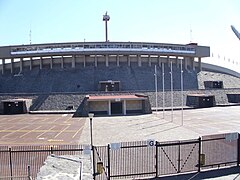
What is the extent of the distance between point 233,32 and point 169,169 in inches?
476

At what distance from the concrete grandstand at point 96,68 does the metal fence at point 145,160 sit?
36.8m

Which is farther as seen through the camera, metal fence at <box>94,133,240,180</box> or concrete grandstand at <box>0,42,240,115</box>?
concrete grandstand at <box>0,42,240,115</box>

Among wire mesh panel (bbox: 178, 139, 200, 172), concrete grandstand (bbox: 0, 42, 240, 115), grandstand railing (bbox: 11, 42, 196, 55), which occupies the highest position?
grandstand railing (bbox: 11, 42, 196, 55)

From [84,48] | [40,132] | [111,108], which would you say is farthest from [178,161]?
[84,48]

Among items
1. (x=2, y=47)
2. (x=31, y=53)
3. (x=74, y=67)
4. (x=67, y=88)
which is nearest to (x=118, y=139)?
(x=67, y=88)

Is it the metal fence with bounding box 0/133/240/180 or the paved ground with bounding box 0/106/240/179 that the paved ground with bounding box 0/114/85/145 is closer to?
the paved ground with bounding box 0/106/240/179

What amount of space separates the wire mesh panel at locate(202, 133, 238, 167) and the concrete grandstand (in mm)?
36558

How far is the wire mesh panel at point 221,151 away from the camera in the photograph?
13.6m

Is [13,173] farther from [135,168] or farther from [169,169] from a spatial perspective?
[169,169]

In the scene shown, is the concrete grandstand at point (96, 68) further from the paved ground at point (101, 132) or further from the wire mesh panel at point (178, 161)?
the wire mesh panel at point (178, 161)

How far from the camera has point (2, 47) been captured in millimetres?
63719

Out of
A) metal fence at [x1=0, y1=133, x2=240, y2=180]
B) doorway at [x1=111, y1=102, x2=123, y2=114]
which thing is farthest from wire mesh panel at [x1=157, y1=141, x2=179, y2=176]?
doorway at [x1=111, y1=102, x2=123, y2=114]

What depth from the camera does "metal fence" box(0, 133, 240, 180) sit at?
12.6 meters

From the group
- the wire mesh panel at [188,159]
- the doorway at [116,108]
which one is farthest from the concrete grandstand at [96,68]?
the wire mesh panel at [188,159]
